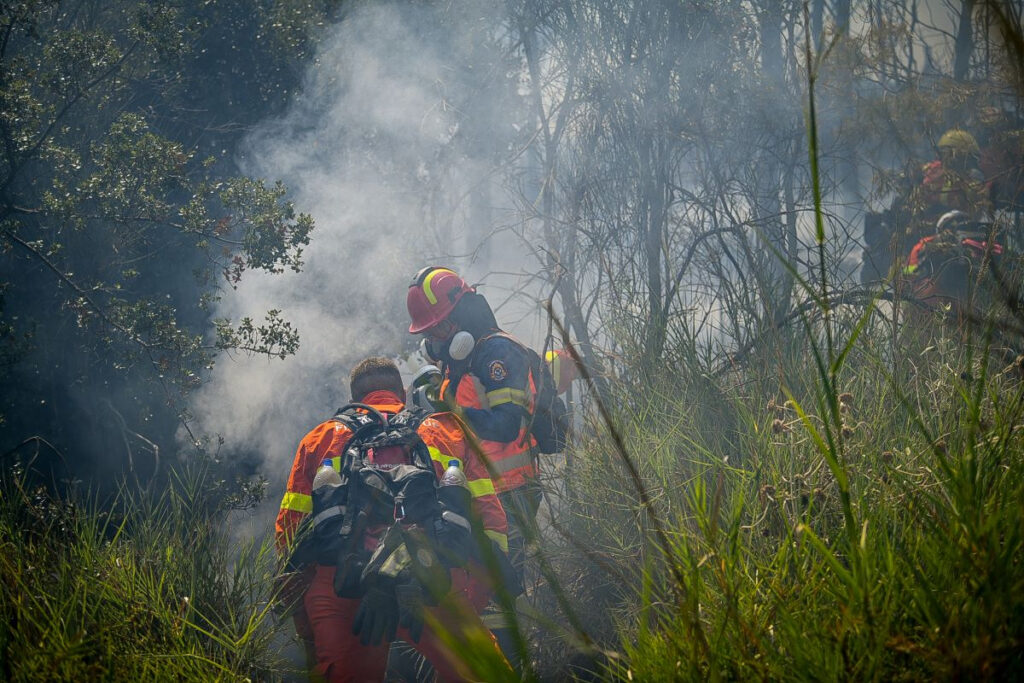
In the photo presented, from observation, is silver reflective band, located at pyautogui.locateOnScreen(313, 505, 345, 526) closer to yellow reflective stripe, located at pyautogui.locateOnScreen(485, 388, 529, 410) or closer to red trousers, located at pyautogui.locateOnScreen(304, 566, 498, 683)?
red trousers, located at pyautogui.locateOnScreen(304, 566, 498, 683)

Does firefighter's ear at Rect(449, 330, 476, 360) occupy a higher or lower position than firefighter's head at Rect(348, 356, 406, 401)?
higher

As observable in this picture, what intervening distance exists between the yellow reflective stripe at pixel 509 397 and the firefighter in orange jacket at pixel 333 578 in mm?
470

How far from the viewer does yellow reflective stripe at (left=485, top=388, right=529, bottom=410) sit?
4.53 metres

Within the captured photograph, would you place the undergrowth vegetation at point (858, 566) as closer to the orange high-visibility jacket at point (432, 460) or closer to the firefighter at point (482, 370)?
the orange high-visibility jacket at point (432, 460)

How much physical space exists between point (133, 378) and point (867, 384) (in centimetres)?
693

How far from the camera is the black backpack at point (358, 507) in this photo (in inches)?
133

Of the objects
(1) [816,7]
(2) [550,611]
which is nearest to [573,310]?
(2) [550,611]

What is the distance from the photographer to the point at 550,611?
3.98 metres

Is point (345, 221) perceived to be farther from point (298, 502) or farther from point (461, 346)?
point (298, 502)

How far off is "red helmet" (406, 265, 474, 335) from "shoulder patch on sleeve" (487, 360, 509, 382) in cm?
55

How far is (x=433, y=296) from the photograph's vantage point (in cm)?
500

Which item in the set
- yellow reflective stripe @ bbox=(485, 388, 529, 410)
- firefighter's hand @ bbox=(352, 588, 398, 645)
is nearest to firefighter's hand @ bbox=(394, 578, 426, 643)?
firefighter's hand @ bbox=(352, 588, 398, 645)

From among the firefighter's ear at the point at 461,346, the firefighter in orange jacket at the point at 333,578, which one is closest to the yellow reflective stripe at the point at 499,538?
the firefighter in orange jacket at the point at 333,578

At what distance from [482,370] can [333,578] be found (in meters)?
1.53
